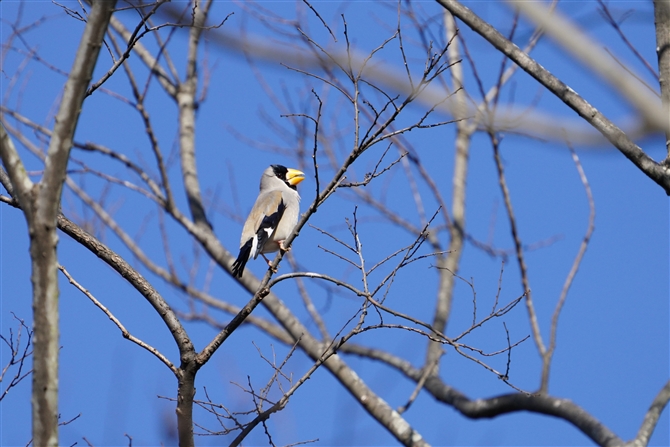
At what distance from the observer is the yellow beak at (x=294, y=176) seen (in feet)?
25.3

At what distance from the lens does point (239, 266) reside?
560 cm

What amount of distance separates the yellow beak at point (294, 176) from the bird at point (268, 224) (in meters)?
0.45

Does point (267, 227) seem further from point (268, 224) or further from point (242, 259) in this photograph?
point (242, 259)

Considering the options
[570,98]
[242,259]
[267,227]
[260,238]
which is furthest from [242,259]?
[570,98]

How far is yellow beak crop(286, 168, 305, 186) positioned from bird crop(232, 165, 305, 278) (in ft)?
1.48

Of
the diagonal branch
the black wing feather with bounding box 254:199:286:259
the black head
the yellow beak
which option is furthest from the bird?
the diagonal branch

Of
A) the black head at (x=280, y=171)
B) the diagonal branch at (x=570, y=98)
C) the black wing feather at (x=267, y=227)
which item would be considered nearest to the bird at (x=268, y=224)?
the black wing feather at (x=267, y=227)

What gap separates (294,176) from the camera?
7.77m

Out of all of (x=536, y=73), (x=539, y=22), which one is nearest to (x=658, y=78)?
(x=536, y=73)

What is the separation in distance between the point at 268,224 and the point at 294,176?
5.85 feet

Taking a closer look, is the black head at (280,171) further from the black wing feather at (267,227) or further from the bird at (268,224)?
the black wing feather at (267,227)

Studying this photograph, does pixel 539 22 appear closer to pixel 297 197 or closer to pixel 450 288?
pixel 297 197

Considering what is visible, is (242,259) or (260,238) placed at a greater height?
(260,238)

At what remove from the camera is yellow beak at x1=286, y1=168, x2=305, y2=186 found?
304 inches
